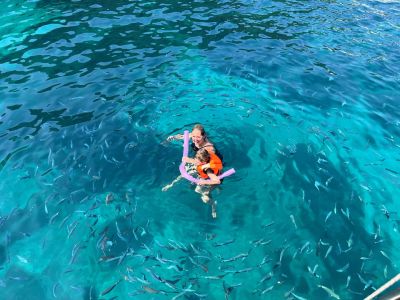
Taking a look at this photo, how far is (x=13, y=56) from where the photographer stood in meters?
19.5

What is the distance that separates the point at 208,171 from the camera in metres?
10.8

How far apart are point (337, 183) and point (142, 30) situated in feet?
49.2

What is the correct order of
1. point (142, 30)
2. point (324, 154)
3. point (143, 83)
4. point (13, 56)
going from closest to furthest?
point (324, 154), point (143, 83), point (13, 56), point (142, 30)

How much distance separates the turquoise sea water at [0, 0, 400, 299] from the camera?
9.77 meters

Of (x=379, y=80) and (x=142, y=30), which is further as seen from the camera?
(x=142, y=30)

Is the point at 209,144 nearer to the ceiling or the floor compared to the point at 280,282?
nearer to the ceiling

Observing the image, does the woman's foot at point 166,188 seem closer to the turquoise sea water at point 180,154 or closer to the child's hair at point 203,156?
the turquoise sea water at point 180,154

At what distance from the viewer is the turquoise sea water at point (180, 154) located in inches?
385

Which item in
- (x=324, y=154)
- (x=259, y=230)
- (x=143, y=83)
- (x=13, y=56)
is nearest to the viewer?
(x=259, y=230)

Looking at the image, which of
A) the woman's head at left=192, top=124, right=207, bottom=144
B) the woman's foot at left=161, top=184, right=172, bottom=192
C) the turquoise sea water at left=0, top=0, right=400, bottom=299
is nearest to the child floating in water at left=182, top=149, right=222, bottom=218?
the turquoise sea water at left=0, top=0, right=400, bottom=299

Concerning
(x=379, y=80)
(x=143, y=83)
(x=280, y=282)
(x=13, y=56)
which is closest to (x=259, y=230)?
(x=280, y=282)

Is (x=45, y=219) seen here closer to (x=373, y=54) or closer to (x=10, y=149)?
(x=10, y=149)

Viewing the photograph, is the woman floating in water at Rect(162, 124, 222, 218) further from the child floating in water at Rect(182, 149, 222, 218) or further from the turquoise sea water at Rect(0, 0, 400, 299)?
the turquoise sea water at Rect(0, 0, 400, 299)

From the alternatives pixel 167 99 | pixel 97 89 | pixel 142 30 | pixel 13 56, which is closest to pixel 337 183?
pixel 167 99
